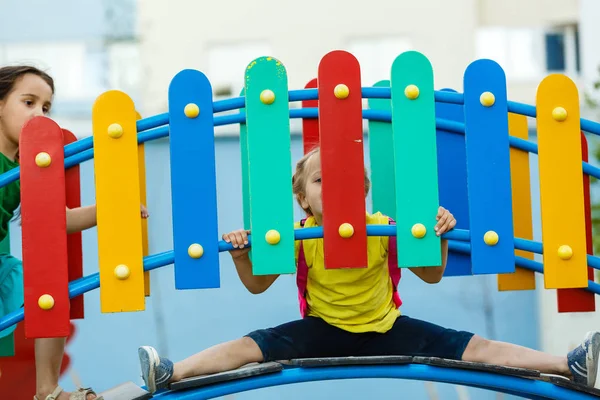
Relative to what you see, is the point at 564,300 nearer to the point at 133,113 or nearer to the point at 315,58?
the point at 133,113

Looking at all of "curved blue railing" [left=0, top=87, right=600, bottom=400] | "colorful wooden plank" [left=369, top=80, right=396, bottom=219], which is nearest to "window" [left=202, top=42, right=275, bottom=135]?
"colorful wooden plank" [left=369, top=80, right=396, bottom=219]

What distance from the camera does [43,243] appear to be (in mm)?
2643

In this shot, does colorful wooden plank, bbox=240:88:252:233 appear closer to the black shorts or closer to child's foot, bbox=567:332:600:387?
the black shorts

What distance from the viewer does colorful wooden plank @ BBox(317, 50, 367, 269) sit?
2.65 m

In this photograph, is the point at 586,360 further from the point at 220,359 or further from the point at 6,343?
the point at 6,343

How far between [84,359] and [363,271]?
A: 354 centimetres

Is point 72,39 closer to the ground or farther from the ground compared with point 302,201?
farther from the ground

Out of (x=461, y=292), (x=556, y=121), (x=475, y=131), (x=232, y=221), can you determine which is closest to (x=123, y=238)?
(x=475, y=131)

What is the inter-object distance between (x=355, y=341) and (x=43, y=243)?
1.04 metres

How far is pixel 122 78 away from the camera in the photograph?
34.0ft

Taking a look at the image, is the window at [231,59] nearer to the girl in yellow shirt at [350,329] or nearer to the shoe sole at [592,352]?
the girl in yellow shirt at [350,329]

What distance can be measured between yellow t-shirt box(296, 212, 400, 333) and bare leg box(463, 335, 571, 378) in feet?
0.93

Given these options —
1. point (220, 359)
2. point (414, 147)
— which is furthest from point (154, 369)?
point (414, 147)

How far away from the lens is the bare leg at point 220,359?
2785 millimetres
